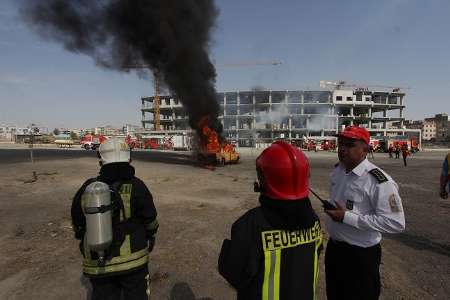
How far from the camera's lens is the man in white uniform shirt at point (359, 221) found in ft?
7.86

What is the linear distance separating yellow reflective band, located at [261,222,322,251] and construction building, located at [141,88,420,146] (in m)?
76.2

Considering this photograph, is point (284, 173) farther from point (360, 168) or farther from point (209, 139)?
point (209, 139)

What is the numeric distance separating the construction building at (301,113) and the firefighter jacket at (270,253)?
7623 centimetres

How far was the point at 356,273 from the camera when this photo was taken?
252 cm

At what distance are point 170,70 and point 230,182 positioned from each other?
1445 cm

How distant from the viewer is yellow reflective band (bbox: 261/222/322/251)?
63.0 inches

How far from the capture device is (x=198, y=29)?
1056 inches

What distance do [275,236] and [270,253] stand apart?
0.09 meters

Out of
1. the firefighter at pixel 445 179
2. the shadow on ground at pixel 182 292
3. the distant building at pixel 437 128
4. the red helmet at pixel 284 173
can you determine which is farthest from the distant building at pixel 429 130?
the red helmet at pixel 284 173

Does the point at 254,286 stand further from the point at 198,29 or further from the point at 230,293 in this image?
the point at 198,29

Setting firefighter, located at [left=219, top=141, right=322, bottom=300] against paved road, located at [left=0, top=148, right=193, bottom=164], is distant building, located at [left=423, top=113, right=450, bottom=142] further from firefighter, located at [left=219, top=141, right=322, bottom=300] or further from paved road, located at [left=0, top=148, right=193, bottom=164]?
firefighter, located at [left=219, top=141, right=322, bottom=300]

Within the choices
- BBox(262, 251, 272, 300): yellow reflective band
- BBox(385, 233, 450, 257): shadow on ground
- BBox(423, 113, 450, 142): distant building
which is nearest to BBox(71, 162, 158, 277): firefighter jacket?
BBox(262, 251, 272, 300): yellow reflective band

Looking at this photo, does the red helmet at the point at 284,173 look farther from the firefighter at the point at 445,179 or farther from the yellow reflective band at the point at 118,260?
the firefighter at the point at 445,179

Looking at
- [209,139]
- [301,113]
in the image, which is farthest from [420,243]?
[301,113]
